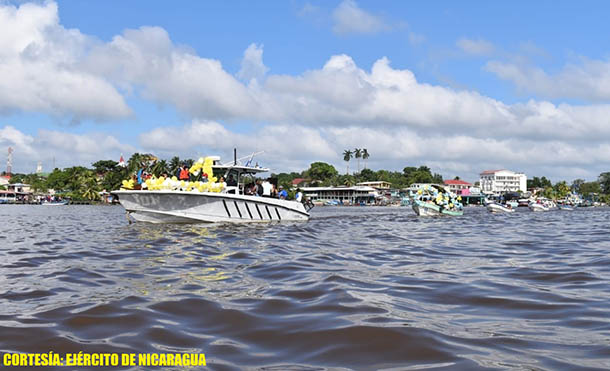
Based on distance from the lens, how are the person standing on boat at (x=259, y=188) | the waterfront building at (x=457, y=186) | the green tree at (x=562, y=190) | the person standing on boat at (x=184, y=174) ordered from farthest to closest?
the waterfront building at (x=457, y=186) < the green tree at (x=562, y=190) < the person standing on boat at (x=259, y=188) < the person standing on boat at (x=184, y=174)

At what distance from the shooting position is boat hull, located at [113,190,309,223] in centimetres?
1755

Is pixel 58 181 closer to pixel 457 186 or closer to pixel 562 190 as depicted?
pixel 457 186

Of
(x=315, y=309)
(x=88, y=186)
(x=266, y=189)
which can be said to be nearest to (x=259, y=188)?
(x=266, y=189)

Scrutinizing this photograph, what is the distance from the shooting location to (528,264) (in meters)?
8.16

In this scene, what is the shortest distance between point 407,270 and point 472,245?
16.5 feet

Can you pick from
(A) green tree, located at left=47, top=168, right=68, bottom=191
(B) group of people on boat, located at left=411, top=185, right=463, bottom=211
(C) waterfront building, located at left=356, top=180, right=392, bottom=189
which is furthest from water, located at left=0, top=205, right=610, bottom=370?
(C) waterfront building, located at left=356, top=180, right=392, bottom=189

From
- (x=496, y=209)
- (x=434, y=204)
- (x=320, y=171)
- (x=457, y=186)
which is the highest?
(x=320, y=171)

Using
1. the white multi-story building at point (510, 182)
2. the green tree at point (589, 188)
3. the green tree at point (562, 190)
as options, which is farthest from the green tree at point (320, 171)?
the green tree at point (589, 188)

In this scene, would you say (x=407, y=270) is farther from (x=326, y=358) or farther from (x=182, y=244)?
(x=182, y=244)

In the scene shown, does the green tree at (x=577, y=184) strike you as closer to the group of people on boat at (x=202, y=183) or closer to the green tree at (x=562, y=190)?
the green tree at (x=562, y=190)

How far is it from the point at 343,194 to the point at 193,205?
112237 mm

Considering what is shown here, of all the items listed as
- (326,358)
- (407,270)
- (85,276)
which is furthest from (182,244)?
(326,358)

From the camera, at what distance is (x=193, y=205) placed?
58.8ft

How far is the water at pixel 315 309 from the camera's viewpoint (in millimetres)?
3395
